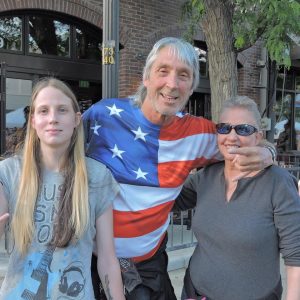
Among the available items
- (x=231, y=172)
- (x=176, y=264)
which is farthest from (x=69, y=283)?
(x=176, y=264)

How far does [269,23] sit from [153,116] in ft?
12.2

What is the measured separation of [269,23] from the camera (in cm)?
545

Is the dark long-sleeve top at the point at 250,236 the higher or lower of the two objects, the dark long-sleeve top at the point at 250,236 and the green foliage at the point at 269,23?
the lower

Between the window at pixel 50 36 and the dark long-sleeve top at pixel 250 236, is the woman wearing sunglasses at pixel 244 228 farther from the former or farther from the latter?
the window at pixel 50 36

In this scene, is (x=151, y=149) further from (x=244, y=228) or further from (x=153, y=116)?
(x=244, y=228)

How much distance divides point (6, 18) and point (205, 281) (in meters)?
6.68

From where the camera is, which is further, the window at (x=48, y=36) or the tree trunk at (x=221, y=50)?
the window at (x=48, y=36)

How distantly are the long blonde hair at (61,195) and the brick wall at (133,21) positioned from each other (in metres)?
5.93

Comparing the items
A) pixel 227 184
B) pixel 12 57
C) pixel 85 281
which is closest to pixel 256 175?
pixel 227 184

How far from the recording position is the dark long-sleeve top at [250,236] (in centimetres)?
186

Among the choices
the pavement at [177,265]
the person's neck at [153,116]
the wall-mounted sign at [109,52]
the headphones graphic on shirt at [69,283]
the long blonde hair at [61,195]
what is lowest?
the pavement at [177,265]

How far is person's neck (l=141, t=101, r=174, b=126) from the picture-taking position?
7.52ft

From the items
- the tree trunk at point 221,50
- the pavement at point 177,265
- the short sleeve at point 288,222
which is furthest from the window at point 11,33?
the short sleeve at point 288,222

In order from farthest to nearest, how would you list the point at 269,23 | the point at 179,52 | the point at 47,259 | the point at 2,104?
the point at 2,104, the point at 269,23, the point at 179,52, the point at 47,259
